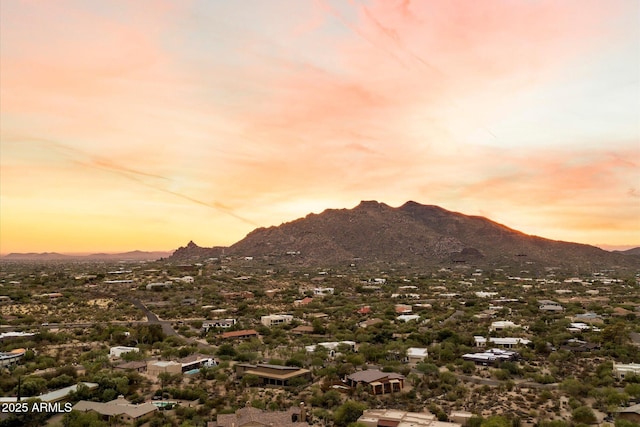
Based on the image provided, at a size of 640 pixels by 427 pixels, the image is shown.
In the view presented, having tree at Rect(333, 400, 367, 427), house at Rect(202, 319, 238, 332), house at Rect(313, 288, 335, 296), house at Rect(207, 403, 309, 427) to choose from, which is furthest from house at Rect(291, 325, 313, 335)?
house at Rect(313, 288, 335, 296)

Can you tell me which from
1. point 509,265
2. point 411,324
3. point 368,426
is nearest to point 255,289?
point 411,324

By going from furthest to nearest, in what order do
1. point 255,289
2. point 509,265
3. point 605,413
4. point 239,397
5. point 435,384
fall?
point 509,265, point 255,289, point 435,384, point 239,397, point 605,413

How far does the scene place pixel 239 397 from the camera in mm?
33219

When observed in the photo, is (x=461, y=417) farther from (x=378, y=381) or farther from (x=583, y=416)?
(x=378, y=381)

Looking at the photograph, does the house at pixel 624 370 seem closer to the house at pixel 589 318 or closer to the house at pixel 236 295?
the house at pixel 589 318

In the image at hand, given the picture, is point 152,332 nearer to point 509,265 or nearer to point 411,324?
point 411,324

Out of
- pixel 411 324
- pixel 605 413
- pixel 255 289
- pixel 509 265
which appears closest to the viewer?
pixel 605 413

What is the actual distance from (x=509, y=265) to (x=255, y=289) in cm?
12888

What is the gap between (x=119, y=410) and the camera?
95.2 feet

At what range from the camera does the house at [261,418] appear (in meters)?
26.6

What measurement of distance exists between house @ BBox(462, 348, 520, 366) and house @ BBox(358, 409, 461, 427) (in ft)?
48.5

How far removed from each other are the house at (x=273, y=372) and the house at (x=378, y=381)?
402 cm

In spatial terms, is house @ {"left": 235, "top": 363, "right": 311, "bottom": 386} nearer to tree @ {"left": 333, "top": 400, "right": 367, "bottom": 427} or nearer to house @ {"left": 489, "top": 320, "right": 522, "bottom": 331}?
tree @ {"left": 333, "top": 400, "right": 367, "bottom": 427}

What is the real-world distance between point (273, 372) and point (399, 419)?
42.1 feet
